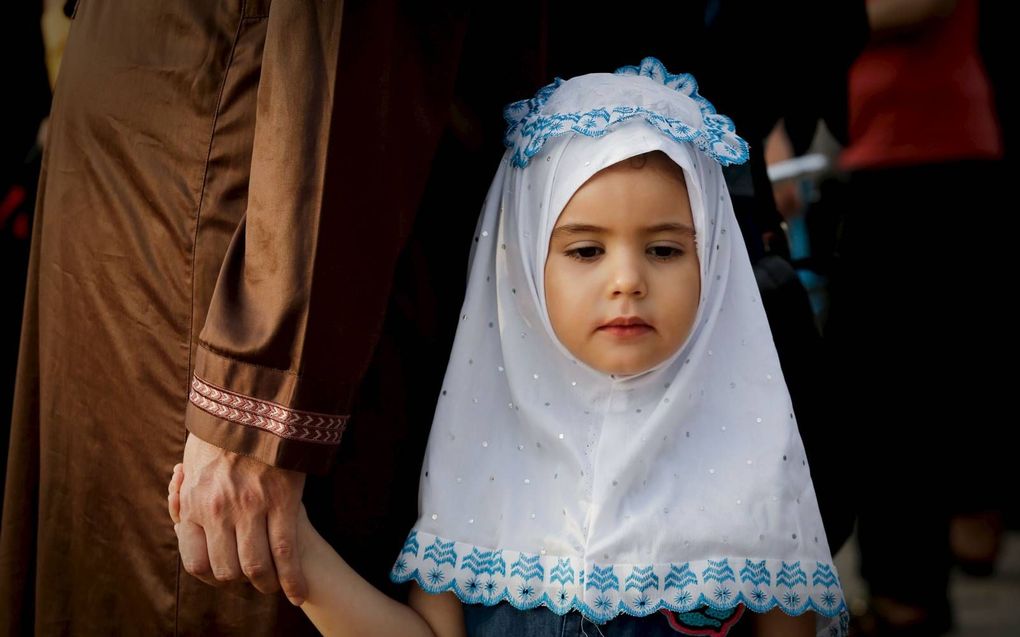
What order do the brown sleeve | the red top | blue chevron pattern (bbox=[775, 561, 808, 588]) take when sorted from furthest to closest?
the red top < blue chevron pattern (bbox=[775, 561, 808, 588]) < the brown sleeve

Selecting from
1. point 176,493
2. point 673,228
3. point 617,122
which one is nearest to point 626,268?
point 673,228

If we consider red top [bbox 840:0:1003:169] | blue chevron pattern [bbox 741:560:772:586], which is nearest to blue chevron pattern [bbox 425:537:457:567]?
blue chevron pattern [bbox 741:560:772:586]

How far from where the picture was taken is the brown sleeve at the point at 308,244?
1.21 metres

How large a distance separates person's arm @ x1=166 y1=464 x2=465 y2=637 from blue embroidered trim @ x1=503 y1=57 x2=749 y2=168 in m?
0.71

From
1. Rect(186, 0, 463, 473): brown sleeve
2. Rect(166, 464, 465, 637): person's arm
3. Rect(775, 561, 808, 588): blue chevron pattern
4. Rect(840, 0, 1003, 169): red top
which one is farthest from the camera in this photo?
Rect(840, 0, 1003, 169): red top

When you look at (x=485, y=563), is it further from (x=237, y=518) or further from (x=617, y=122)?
(x=617, y=122)

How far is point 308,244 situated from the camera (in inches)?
47.8

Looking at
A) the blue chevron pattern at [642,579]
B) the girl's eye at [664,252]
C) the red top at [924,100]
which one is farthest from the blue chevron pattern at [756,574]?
the red top at [924,100]

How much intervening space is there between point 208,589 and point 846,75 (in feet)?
6.54

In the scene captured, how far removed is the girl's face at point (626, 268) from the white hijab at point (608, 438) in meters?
0.03

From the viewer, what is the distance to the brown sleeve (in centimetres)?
121

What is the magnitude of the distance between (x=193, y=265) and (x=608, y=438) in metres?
0.71

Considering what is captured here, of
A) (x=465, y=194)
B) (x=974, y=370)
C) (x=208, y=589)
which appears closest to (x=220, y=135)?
(x=465, y=194)

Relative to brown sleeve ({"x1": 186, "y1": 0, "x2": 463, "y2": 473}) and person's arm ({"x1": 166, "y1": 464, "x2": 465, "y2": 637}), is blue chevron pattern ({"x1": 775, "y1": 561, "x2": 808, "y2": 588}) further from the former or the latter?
brown sleeve ({"x1": 186, "y1": 0, "x2": 463, "y2": 473})
